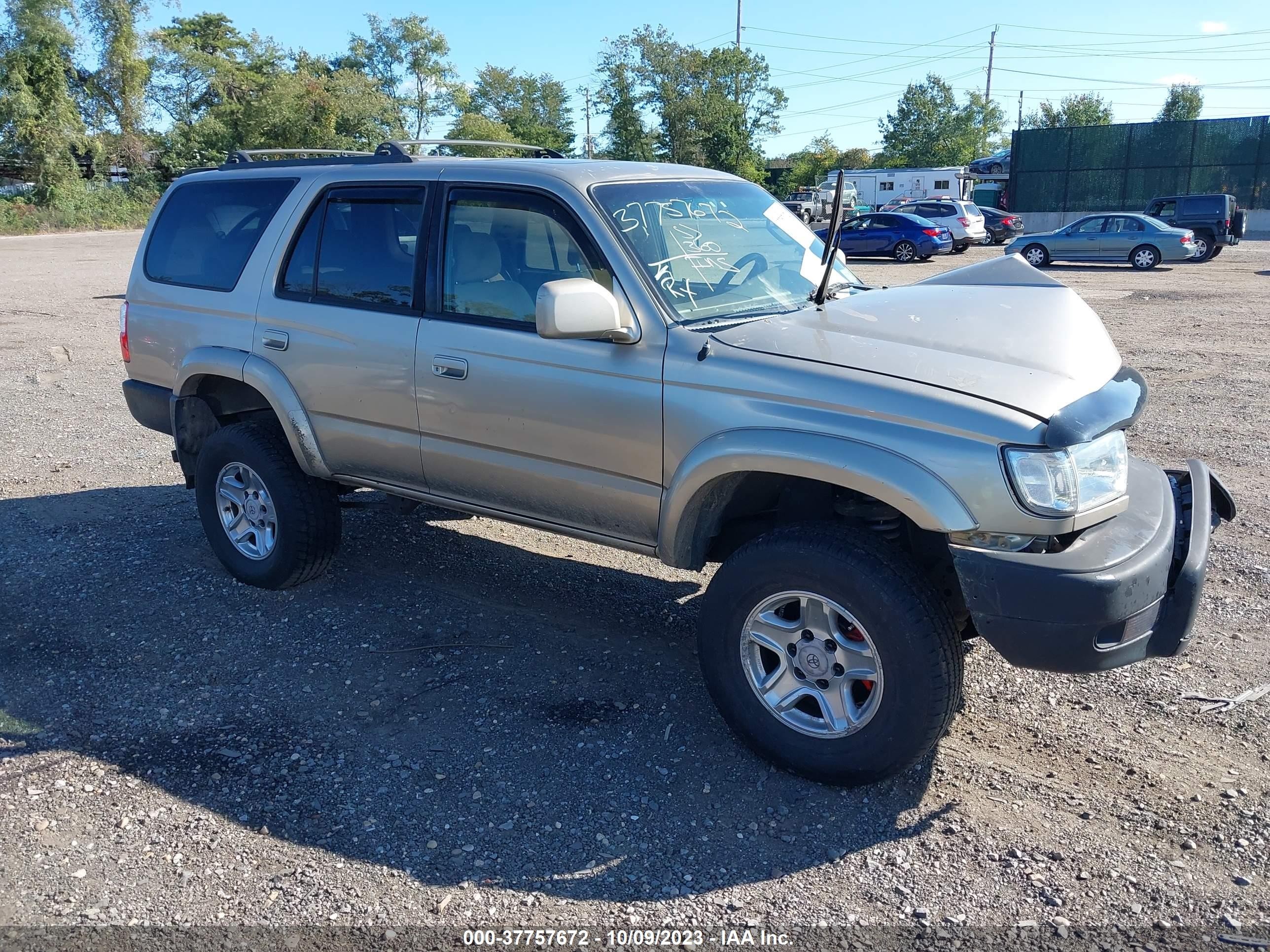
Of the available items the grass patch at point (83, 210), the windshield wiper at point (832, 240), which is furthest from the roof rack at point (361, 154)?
the grass patch at point (83, 210)

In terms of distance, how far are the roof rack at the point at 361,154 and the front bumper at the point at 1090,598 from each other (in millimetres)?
2906

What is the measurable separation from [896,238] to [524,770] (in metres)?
25.1

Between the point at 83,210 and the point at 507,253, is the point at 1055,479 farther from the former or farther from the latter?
the point at 83,210

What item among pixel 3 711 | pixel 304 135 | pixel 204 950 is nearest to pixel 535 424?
pixel 204 950

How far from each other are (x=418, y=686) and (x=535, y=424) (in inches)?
47.2

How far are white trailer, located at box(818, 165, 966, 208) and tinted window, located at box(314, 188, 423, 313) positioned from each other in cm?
3889

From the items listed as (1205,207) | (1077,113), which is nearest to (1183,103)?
(1077,113)

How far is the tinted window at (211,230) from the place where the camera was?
4930mm

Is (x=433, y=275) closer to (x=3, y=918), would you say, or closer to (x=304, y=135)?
(x=3, y=918)

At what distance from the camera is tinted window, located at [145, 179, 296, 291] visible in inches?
194

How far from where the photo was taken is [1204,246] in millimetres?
25531

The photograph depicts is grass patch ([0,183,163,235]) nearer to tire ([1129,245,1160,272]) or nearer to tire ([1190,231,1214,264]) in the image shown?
tire ([1129,245,1160,272])

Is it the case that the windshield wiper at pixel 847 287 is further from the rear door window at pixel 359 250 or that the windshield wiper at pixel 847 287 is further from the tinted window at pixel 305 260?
the tinted window at pixel 305 260

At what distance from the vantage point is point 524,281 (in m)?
4.06
